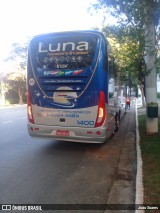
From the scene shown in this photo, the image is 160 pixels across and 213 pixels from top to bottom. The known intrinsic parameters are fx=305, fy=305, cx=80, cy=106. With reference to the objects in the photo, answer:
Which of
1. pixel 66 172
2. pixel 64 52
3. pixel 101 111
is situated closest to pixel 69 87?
pixel 64 52

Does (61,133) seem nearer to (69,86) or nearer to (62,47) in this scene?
(69,86)

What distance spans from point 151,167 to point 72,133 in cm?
266

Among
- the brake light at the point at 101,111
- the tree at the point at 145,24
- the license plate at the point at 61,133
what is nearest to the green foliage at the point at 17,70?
the tree at the point at 145,24

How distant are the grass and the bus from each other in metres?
1.40

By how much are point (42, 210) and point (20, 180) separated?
5.33ft

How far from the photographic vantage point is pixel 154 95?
40.7ft

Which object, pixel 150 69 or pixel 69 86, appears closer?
pixel 69 86

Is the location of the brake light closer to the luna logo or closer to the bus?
the bus

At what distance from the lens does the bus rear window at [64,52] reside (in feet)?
28.9

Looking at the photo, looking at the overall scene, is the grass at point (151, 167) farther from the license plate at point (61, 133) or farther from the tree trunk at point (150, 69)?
the license plate at point (61, 133)

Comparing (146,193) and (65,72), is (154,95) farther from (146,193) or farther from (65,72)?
(146,193)

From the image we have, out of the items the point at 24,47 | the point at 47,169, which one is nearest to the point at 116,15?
the point at 47,169

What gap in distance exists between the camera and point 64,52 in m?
9.01

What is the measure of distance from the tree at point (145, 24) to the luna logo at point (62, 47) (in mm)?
2273
